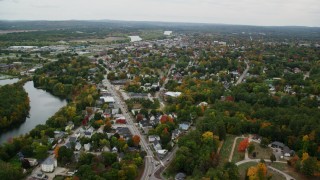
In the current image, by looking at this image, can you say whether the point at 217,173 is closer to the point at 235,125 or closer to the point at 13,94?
the point at 235,125

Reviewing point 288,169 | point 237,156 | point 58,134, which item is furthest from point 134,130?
point 288,169

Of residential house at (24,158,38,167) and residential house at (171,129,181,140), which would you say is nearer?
residential house at (24,158,38,167)

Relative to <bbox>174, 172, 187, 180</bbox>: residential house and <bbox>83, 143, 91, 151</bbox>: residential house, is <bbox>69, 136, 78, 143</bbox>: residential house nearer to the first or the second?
<bbox>83, 143, 91, 151</bbox>: residential house

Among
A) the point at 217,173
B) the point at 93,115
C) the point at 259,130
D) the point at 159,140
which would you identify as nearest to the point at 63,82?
the point at 93,115

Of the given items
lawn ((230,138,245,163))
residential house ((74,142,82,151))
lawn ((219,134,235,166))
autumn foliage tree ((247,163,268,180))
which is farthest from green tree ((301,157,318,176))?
residential house ((74,142,82,151))

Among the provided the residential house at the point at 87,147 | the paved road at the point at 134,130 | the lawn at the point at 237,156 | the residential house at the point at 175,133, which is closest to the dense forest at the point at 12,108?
the paved road at the point at 134,130

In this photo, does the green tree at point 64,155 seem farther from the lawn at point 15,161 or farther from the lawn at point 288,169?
the lawn at point 288,169

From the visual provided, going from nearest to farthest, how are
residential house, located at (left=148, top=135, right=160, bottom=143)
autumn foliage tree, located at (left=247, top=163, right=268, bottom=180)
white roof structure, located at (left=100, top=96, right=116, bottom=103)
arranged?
autumn foliage tree, located at (left=247, top=163, right=268, bottom=180) → residential house, located at (left=148, top=135, right=160, bottom=143) → white roof structure, located at (left=100, top=96, right=116, bottom=103)

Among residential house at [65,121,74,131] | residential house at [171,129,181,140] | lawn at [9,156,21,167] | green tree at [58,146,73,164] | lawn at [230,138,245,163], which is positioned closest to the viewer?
lawn at [9,156,21,167]
